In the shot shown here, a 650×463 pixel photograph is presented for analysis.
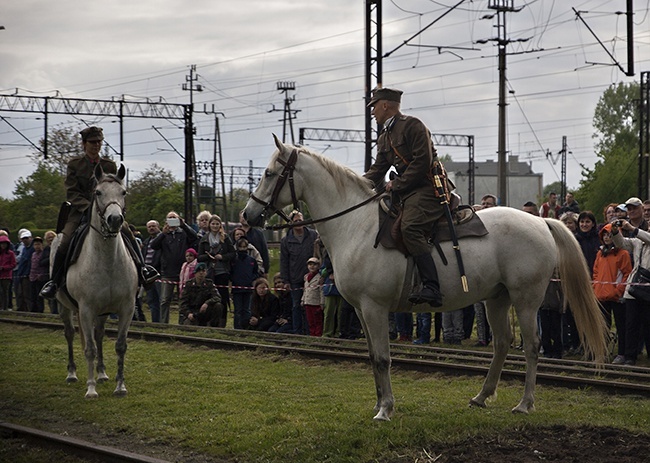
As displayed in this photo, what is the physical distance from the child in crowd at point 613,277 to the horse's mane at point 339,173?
5925mm

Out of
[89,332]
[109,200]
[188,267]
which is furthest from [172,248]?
[109,200]

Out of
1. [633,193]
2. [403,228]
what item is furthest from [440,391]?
[633,193]

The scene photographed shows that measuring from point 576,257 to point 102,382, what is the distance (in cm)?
632

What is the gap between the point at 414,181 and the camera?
29.3 ft

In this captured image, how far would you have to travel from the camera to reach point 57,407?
410 inches

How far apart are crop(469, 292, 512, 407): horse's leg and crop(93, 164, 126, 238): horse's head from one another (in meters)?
4.34

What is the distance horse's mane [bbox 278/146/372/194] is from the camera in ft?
30.8

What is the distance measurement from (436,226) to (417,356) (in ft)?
18.4

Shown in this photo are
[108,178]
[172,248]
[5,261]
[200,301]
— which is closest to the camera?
[108,178]

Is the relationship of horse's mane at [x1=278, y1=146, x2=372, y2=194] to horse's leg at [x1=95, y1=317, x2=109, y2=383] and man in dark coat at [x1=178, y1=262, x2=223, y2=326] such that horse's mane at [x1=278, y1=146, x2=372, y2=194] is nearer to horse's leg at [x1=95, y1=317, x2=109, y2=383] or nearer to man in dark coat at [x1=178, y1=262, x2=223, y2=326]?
horse's leg at [x1=95, y1=317, x2=109, y2=383]

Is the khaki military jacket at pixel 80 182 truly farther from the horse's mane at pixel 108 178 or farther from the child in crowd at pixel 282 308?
the child in crowd at pixel 282 308

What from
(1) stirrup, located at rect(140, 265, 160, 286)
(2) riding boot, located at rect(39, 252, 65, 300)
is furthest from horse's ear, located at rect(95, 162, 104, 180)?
(1) stirrup, located at rect(140, 265, 160, 286)

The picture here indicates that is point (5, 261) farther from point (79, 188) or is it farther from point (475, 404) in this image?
point (475, 404)

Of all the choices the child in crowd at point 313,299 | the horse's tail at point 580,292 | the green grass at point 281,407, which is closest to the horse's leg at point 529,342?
the green grass at point 281,407
